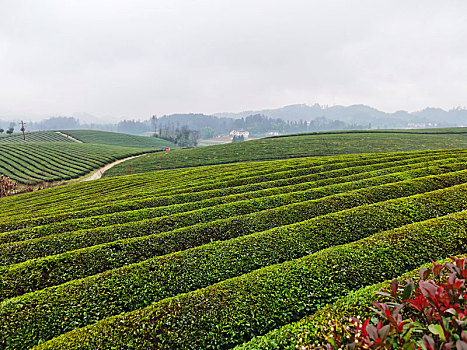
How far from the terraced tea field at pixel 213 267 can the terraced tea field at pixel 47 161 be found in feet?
134

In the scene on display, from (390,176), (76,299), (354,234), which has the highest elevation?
(390,176)

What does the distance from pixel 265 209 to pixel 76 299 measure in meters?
7.83

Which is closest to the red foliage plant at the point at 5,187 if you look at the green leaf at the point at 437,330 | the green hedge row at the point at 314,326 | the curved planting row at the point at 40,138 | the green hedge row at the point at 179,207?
the green hedge row at the point at 179,207

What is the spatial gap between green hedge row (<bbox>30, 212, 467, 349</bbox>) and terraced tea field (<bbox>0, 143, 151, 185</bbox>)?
48.5 meters

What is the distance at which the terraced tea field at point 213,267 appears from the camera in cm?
523

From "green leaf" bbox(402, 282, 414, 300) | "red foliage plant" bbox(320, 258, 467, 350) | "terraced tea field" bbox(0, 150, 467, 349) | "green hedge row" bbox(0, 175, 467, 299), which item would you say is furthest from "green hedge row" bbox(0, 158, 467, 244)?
"red foliage plant" bbox(320, 258, 467, 350)

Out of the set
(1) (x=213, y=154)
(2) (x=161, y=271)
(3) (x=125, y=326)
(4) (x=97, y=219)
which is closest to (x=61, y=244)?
(4) (x=97, y=219)

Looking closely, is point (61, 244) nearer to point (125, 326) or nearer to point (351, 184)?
point (125, 326)

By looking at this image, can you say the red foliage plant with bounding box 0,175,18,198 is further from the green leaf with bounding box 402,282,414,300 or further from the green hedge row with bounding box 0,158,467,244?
the green leaf with bounding box 402,282,414,300

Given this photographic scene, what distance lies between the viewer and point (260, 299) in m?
5.64

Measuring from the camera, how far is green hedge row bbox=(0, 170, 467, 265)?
379 inches

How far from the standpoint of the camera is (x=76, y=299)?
6391 millimetres

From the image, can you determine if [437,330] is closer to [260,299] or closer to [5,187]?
[260,299]

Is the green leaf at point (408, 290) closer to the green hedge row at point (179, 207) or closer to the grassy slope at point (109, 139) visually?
the green hedge row at point (179, 207)
